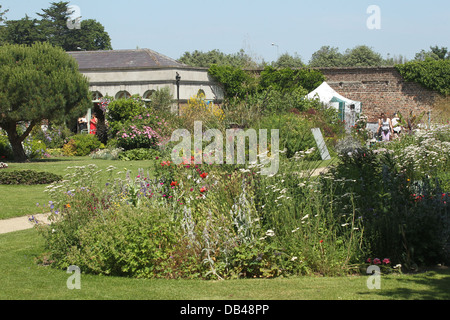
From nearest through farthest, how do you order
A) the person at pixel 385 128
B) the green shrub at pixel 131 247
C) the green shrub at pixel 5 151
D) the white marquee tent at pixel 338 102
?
the green shrub at pixel 131 247 → the person at pixel 385 128 → the green shrub at pixel 5 151 → the white marquee tent at pixel 338 102

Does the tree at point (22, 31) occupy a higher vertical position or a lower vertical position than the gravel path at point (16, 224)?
higher

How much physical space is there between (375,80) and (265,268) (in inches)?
1139

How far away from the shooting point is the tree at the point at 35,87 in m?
19.7

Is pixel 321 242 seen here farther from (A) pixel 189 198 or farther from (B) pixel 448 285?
(A) pixel 189 198

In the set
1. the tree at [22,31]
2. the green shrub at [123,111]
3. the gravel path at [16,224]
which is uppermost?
the tree at [22,31]

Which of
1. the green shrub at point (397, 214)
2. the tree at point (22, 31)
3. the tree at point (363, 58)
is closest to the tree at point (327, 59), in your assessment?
the tree at point (363, 58)

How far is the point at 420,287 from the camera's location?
489 centimetres

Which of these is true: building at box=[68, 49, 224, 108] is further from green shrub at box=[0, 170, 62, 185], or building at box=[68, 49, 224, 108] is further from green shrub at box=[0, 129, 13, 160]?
green shrub at box=[0, 170, 62, 185]

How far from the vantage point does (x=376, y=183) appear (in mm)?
6879

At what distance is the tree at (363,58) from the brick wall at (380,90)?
30355mm

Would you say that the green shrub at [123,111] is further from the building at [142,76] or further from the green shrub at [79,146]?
the building at [142,76]

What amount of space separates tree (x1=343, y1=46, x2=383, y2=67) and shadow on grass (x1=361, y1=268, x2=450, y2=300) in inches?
2349

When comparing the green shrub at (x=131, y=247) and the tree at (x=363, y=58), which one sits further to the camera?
the tree at (x=363, y=58)

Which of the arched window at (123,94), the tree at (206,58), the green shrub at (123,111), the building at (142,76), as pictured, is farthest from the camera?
the tree at (206,58)
